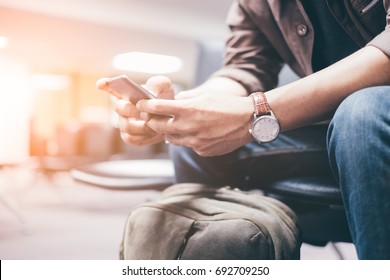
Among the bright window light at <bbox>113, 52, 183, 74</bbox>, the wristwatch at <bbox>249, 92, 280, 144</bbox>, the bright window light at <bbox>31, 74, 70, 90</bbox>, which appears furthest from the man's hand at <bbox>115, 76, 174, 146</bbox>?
the bright window light at <bbox>31, 74, 70, 90</bbox>

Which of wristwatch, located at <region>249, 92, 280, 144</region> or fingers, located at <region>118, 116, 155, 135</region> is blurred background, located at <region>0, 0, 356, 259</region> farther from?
wristwatch, located at <region>249, 92, 280, 144</region>

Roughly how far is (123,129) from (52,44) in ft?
22.2

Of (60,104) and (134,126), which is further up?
(134,126)

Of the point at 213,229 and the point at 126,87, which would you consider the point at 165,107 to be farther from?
the point at 213,229

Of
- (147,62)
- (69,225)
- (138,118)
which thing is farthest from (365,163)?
(147,62)

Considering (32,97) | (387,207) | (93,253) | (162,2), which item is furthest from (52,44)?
(387,207)

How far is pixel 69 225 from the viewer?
8.85ft

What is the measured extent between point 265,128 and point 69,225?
2.44 m

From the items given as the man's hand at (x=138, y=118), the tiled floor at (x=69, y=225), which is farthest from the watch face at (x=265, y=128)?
the tiled floor at (x=69, y=225)

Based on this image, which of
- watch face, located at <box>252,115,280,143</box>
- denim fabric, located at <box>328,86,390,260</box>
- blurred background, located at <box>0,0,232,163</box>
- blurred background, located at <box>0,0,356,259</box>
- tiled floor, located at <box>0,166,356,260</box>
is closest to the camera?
denim fabric, located at <box>328,86,390,260</box>

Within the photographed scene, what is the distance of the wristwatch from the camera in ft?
1.73

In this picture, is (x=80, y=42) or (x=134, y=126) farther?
(x=80, y=42)

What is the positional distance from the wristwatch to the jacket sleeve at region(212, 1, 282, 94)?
0.28 m
